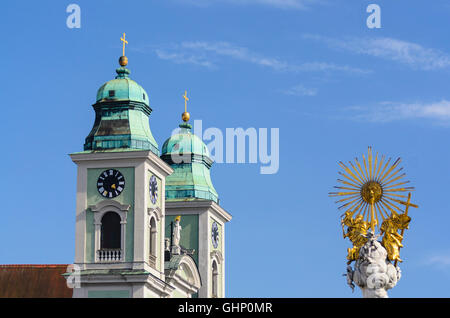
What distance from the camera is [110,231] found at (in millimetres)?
73500

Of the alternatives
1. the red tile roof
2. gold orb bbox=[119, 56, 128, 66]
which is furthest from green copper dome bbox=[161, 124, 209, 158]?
the red tile roof

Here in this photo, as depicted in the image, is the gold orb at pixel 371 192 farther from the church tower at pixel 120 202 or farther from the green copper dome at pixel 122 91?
the green copper dome at pixel 122 91

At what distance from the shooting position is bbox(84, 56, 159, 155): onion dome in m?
74.4

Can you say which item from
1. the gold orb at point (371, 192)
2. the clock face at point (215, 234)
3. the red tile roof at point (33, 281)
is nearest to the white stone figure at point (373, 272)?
the gold orb at point (371, 192)

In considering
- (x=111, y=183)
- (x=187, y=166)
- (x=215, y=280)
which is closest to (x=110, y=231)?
(x=111, y=183)

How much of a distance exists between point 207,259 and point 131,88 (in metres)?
Result: 14.1

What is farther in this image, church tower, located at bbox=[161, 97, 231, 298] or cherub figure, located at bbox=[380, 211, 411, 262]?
church tower, located at bbox=[161, 97, 231, 298]

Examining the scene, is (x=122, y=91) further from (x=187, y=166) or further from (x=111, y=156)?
(x=187, y=166)

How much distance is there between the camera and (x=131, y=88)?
247 feet

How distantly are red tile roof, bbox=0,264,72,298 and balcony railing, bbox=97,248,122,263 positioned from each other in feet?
8.01

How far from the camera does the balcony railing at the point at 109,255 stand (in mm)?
72812

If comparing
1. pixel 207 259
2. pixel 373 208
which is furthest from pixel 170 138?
pixel 373 208

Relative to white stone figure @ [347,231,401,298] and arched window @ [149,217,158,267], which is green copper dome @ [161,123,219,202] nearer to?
arched window @ [149,217,158,267]
